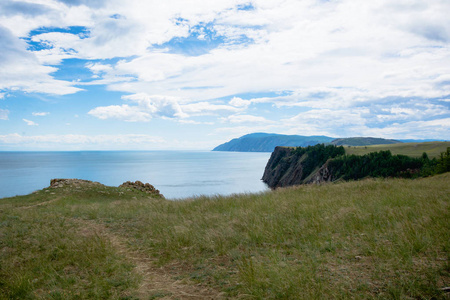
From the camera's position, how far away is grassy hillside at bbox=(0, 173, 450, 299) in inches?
184

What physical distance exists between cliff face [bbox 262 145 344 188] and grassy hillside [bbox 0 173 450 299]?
9168 centimetres

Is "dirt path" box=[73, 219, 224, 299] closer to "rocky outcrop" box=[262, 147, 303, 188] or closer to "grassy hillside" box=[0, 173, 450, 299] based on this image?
"grassy hillside" box=[0, 173, 450, 299]

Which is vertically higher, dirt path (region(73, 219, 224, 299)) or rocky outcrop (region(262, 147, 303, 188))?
dirt path (region(73, 219, 224, 299))

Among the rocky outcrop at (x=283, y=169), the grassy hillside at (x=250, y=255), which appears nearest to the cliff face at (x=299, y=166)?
the rocky outcrop at (x=283, y=169)

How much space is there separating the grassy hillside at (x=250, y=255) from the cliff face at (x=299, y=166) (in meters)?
91.7

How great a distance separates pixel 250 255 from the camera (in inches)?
253

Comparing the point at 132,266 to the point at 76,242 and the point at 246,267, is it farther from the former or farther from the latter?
the point at 246,267

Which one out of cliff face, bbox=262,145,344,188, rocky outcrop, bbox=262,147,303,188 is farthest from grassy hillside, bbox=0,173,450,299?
rocky outcrop, bbox=262,147,303,188

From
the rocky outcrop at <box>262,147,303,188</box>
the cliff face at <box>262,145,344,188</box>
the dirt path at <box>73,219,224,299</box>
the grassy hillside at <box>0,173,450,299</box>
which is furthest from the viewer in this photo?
the rocky outcrop at <box>262,147,303,188</box>

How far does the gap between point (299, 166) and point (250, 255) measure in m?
120

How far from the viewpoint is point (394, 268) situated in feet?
16.1

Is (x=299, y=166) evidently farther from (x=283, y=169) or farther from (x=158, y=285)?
(x=158, y=285)

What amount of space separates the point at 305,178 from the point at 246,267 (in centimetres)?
11422

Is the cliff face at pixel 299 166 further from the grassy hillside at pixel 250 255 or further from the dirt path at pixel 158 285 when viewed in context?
the dirt path at pixel 158 285
